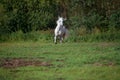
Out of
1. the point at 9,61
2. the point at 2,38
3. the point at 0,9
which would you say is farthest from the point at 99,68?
the point at 0,9

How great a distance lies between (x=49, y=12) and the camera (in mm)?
24938

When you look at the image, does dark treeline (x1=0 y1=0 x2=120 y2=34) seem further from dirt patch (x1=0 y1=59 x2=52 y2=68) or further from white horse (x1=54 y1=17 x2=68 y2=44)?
dirt patch (x1=0 y1=59 x2=52 y2=68)

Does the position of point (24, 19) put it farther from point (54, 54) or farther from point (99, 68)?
point (99, 68)

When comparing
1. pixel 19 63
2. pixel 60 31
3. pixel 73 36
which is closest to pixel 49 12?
pixel 73 36

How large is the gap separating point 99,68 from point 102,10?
14480 mm

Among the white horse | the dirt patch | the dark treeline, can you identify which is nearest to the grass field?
the dirt patch

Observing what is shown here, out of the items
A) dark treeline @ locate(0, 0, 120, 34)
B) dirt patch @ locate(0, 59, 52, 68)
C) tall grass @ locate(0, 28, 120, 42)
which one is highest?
dark treeline @ locate(0, 0, 120, 34)

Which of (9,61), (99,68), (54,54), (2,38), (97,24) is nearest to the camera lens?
(99,68)

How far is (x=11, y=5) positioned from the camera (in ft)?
81.1

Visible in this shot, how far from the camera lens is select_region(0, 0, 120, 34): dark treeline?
78.9 ft

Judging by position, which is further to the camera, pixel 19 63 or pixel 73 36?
pixel 73 36

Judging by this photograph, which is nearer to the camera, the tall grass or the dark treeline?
the tall grass

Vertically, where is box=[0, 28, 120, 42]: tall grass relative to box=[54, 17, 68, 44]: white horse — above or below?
below

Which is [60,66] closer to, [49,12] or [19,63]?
[19,63]
